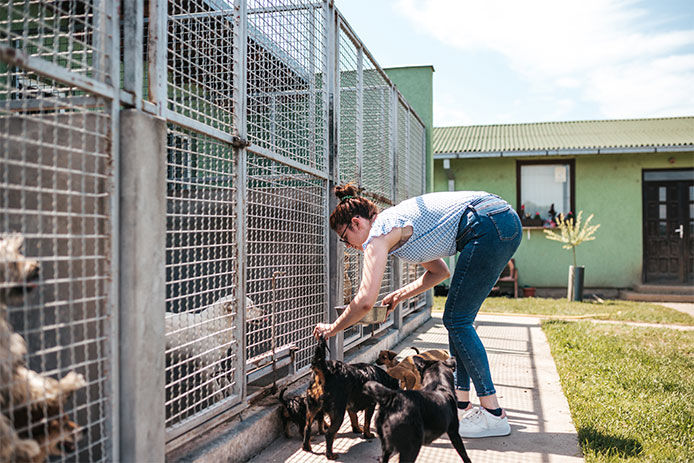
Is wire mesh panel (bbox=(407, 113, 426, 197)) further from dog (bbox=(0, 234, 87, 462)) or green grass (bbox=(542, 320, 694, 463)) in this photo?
dog (bbox=(0, 234, 87, 462))

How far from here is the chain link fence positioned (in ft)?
5.03

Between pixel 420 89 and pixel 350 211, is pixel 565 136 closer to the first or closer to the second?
pixel 420 89

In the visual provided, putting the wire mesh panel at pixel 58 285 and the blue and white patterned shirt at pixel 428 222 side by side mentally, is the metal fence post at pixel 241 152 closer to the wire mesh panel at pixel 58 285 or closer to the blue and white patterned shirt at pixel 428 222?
the blue and white patterned shirt at pixel 428 222

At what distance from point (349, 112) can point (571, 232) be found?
8536 mm

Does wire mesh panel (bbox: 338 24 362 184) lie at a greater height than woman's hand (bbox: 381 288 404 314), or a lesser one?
greater

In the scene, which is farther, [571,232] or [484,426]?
[571,232]

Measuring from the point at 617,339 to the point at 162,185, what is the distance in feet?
20.1

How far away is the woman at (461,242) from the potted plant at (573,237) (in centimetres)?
919

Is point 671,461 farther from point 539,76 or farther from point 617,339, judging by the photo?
point 539,76

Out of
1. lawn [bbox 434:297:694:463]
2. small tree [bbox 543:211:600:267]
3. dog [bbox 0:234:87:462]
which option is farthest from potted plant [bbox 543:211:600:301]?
dog [bbox 0:234:87:462]

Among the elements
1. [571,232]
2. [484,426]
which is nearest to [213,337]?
[484,426]

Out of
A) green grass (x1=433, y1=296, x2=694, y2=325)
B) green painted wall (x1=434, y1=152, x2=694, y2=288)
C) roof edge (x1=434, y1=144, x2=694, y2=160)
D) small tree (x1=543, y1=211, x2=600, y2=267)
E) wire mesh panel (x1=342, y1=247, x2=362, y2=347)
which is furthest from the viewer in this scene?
green painted wall (x1=434, y1=152, x2=694, y2=288)

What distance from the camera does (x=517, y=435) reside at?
3178 millimetres

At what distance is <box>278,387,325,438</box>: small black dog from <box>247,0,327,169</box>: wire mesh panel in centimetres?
151
